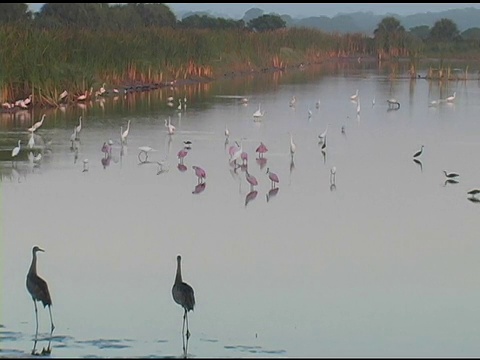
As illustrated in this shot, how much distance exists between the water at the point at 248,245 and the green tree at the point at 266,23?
121ft

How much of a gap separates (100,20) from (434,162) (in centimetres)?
2533

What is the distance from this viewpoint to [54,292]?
24.5ft

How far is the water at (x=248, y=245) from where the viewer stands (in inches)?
263

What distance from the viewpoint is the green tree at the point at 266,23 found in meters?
53.4

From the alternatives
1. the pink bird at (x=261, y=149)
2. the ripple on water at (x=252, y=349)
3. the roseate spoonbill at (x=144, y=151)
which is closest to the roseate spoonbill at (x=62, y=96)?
the roseate spoonbill at (x=144, y=151)

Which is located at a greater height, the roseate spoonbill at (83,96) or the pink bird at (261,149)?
the pink bird at (261,149)

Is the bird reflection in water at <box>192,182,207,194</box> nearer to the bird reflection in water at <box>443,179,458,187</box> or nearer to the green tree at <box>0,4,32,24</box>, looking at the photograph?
the bird reflection in water at <box>443,179,458,187</box>

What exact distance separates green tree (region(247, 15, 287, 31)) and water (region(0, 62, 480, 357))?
3677cm

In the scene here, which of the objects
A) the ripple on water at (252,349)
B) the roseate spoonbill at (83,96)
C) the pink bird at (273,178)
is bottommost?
the roseate spoonbill at (83,96)

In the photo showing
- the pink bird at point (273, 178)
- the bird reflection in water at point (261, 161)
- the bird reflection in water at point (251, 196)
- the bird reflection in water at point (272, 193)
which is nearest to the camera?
the bird reflection in water at point (251, 196)

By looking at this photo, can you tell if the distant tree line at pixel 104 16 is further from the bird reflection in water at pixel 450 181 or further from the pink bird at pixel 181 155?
the bird reflection in water at pixel 450 181

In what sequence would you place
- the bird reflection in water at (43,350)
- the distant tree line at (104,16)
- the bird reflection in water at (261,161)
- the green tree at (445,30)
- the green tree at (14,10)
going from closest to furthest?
the bird reflection in water at (43,350) < the bird reflection in water at (261,161) < the distant tree line at (104,16) < the green tree at (14,10) < the green tree at (445,30)

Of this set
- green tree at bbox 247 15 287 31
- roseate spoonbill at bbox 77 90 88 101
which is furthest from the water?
green tree at bbox 247 15 287 31

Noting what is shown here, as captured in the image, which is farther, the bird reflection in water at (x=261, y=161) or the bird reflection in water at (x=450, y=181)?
the bird reflection in water at (x=261, y=161)
